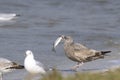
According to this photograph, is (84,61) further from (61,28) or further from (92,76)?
(61,28)

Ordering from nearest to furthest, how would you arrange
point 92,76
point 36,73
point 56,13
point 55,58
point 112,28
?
point 92,76 → point 36,73 → point 55,58 → point 112,28 → point 56,13

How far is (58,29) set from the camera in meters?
19.9

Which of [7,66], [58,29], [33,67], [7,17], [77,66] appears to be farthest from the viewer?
[7,17]

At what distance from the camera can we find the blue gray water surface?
1421 centimetres

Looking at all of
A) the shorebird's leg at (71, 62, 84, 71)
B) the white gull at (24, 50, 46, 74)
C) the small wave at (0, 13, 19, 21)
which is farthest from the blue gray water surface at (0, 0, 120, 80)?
the white gull at (24, 50, 46, 74)

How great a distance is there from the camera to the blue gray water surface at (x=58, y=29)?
14207 millimetres

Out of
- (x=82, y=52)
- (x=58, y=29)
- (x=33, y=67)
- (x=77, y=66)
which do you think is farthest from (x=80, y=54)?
(x=58, y=29)

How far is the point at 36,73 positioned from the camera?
10867mm

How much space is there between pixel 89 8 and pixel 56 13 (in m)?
2.65

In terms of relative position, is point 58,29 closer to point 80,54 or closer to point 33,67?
point 80,54

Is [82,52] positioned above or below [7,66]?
above

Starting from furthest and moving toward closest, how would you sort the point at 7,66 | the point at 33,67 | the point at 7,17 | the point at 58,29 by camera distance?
1. the point at 7,17
2. the point at 58,29
3. the point at 7,66
4. the point at 33,67

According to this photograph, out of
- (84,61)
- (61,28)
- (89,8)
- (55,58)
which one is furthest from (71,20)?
(84,61)

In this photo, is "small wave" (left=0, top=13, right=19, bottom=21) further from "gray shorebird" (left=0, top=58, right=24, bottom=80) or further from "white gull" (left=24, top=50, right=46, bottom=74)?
"white gull" (left=24, top=50, right=46, bottom=74)
